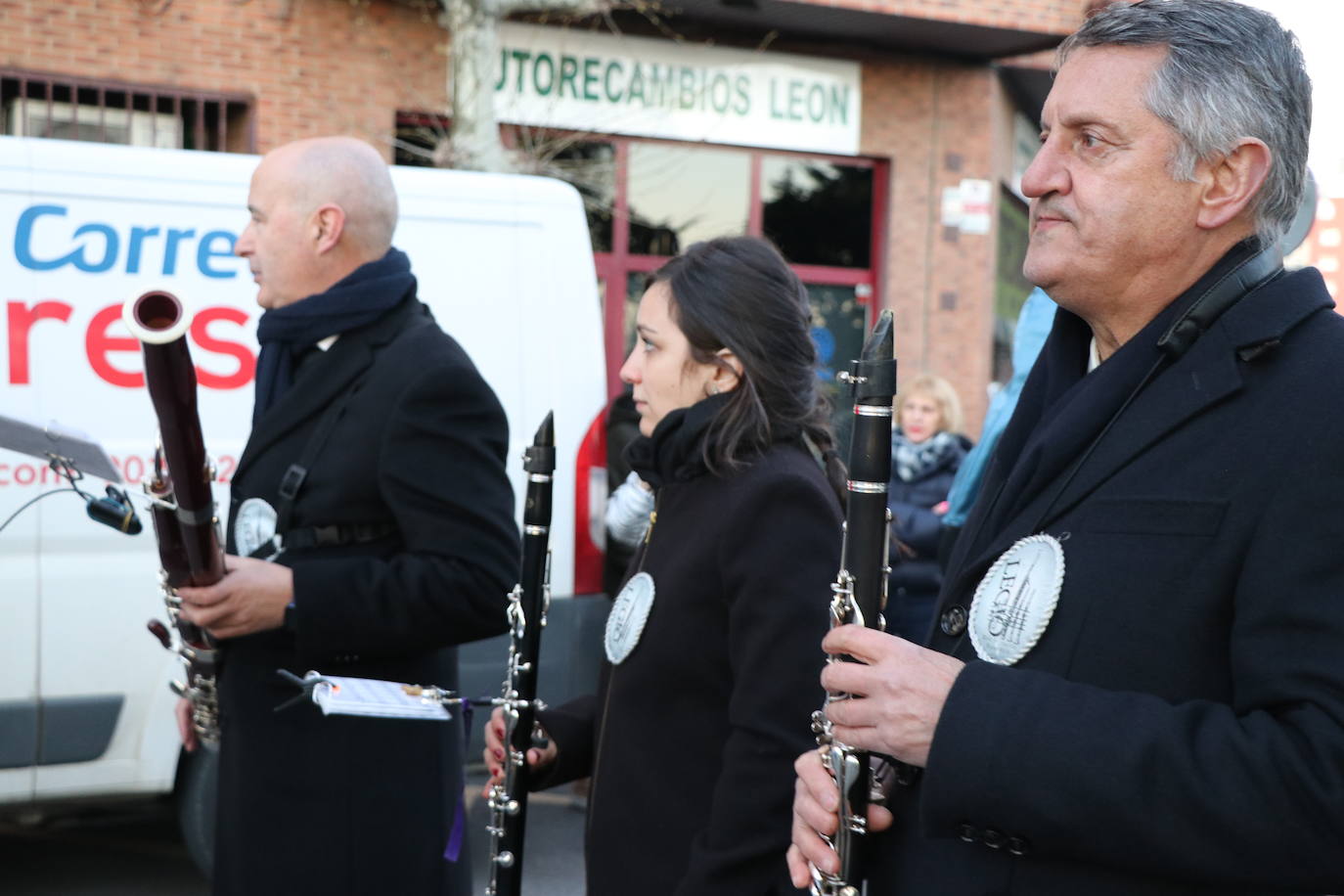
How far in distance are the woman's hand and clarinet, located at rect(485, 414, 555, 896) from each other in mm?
24

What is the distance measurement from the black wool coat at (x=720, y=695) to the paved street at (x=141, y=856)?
9.79 feet

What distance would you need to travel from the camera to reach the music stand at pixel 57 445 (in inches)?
103

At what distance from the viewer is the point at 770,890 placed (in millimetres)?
2377

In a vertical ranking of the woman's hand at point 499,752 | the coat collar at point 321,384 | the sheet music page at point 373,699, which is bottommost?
the woman's hand at point 499,752

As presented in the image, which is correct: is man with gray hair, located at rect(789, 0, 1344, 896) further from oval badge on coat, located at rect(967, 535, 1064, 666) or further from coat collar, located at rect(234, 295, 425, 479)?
coat collar, located at rect(234, 295, 425, 479)

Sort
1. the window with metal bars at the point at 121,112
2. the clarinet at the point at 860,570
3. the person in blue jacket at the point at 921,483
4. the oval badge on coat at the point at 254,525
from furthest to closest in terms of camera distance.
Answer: the window with metal bars at the point at 121,112, the person in blue jacket at the point at 921,483, the oval badge on coat at the point at 254,525, the clarinet at the point at 860,570

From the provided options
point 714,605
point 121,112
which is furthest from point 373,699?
point 121,112

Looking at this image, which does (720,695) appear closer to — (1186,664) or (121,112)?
(1186,664)

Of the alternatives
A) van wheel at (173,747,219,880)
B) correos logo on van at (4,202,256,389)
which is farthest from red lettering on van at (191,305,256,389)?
van wheel at (173,747,219,880)

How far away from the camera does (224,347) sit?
5020 millimetres

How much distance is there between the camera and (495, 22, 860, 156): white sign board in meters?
13.0

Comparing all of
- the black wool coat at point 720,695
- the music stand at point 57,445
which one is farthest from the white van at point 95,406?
the black wool coat at point 720,695

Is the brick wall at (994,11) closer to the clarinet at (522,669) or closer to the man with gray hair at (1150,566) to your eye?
the clarinet at (522,669)

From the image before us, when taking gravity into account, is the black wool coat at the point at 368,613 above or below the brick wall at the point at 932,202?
below
